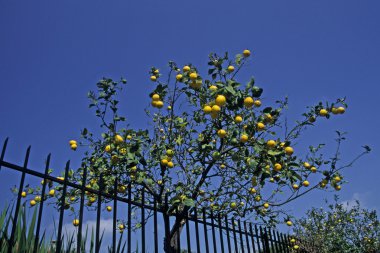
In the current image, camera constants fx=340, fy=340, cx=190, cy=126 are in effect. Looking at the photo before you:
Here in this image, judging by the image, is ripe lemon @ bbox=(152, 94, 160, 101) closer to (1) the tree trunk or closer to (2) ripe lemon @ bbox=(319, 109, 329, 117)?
(1) the tree trunk

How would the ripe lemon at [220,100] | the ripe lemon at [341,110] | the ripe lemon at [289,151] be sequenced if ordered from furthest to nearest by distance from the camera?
1. the ripe lemon at [341,110]
2. the ripe lemon at [289,151]
3. the ripe lemon at [220,100]

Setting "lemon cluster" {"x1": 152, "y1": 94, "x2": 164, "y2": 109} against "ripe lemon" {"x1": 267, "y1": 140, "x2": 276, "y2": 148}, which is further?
"lemon cluster" {"x1": 152, "y1": 94, "x2": 164, "y2": 109}

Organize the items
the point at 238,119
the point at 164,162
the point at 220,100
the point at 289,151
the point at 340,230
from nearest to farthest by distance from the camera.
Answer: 1. the point at 220,100
2. the point at 164,162
3. the point at 238,119
4. the point at 289,151
5. the point at 340,230

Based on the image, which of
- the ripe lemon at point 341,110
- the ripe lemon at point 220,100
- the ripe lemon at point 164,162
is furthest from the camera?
the ripe lemon at point 341,110

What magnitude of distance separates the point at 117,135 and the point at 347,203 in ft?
41.1

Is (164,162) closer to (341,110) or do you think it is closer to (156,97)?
(156,97)

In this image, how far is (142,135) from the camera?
3.91 m

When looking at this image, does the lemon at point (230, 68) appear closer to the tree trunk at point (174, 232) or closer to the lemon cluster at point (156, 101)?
the lemon cluster at point (156, 101)

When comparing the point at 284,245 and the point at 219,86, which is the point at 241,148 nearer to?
the point at 219,86

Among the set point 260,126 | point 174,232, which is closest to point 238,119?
point 260,126

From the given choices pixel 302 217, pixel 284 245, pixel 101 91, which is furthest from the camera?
pixel 302 217

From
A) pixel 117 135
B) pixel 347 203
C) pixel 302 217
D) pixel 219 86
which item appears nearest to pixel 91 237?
pixel 117 135

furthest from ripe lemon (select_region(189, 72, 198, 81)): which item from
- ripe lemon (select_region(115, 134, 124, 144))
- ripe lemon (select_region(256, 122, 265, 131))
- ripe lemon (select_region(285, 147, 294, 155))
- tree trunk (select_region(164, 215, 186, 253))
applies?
tree trunk (select_region(164, 215, 186, 253))

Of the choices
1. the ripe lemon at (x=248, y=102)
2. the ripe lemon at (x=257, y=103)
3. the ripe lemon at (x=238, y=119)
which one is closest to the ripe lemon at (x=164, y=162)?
the ripe lemon at (x=238, y=119)
